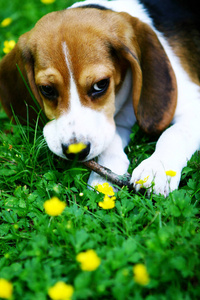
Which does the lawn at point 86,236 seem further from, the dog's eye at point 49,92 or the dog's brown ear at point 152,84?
the dog's eye at point 49,92

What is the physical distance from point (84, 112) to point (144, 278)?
1.43m

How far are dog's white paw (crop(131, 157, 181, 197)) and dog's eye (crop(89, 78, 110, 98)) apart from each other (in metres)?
0.67

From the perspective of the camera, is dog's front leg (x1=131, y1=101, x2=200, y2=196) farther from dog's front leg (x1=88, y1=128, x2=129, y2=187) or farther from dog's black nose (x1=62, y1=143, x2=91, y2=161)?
dog's black nose (x1=62, y1=143, x2=91, y2=161)

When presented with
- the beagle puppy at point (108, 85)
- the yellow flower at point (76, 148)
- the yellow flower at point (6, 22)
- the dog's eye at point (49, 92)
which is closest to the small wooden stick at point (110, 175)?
the beagle puppy at point (108, 85)

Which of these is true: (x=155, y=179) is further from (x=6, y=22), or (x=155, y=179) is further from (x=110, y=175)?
(x=6, y=22)

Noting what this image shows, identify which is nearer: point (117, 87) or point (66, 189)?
point (66, 189)

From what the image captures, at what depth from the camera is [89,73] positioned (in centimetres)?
256

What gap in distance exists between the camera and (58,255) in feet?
5.97

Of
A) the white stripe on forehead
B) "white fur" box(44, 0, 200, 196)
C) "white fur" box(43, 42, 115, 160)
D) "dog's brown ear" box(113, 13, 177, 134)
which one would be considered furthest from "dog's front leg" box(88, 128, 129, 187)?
the white stripe on forehead

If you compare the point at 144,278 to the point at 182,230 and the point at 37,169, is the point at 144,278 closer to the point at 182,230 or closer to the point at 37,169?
the point at 182,230

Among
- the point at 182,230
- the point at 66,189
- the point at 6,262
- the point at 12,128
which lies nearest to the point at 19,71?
the point at 12,128

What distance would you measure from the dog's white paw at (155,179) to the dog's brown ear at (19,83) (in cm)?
114

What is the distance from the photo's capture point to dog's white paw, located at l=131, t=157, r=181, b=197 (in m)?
2.34

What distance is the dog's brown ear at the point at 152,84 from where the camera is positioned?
9.77 feet
